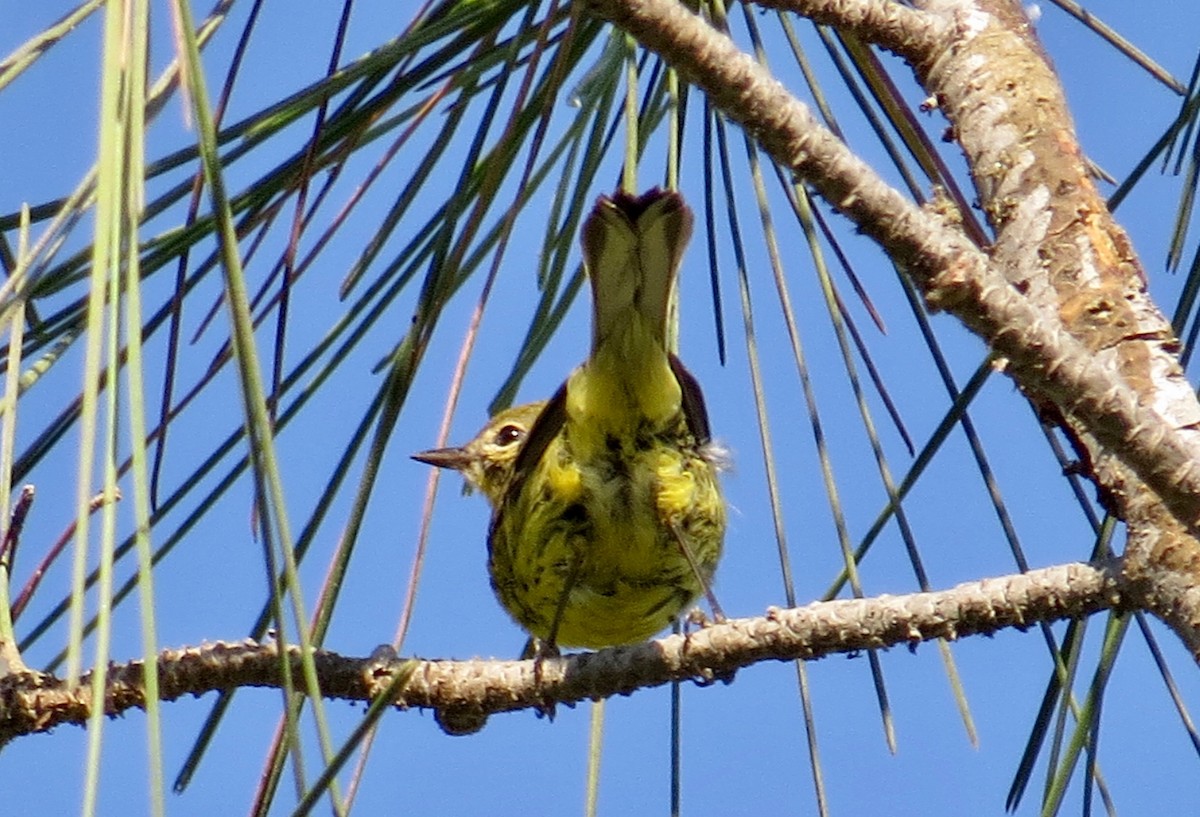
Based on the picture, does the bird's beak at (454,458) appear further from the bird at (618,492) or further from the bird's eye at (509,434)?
the bird at (618,492)

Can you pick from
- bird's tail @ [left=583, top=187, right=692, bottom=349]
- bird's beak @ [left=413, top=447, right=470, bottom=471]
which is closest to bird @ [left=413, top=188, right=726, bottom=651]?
bird's tail @ [left=583, top=187, right=692, bottom=349]

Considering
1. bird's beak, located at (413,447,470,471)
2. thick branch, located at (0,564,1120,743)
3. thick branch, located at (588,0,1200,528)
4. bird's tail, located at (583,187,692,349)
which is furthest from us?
bird's beak, located at (413,447,470,471)

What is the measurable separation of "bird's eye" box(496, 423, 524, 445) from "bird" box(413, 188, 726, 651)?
51 centimetres

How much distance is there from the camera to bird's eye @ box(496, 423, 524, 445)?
133 inches

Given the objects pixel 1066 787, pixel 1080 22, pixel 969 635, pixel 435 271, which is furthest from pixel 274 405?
pixel 1080 22

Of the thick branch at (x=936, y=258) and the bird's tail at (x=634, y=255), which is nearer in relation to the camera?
the thick branch at (x=936, y=258)

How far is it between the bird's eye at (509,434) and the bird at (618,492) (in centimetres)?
51

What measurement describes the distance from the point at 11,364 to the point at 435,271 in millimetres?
521

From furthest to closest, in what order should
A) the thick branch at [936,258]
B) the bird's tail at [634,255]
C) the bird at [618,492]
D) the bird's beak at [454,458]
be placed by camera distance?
the bird's beak at [454,458] < the bird at [618,492] < the bird's tail at [634,255] < the thick branch at [936,258]

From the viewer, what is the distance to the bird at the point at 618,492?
98.3 inches

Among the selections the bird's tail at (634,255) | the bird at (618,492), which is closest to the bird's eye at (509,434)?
the bird at (618,492)

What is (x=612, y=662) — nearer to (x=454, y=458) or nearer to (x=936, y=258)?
(x=936, y=258)

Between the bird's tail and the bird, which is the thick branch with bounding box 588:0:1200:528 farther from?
the bird

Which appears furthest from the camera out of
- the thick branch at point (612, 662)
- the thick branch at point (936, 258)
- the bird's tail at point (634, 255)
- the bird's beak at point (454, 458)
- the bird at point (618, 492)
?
the bird's beak at point (454, 458)
